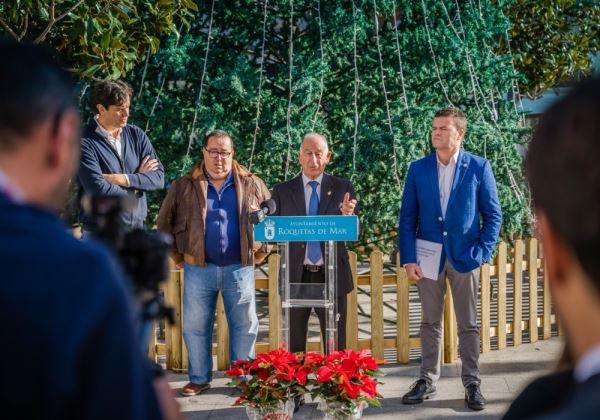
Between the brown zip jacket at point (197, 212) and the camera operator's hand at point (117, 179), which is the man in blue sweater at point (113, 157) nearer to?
the camera operator's hand at point (117, 179)

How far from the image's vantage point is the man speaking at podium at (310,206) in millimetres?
6004

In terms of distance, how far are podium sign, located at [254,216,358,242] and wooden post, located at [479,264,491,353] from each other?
2.25 meters

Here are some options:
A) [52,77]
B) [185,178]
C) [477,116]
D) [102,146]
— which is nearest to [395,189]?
[477,116]

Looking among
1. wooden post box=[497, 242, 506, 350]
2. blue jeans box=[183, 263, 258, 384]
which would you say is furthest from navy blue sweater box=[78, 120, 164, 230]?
wooden post box=[497, 242, 506, 350]

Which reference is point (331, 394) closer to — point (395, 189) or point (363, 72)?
point (395, 189)

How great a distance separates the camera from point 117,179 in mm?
5684

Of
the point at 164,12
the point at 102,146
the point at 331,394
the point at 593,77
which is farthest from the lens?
the point at 164,12

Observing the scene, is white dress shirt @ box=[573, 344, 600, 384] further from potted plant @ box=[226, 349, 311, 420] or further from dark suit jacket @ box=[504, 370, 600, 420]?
potted plant @ box=[226, 349, 311, 420]

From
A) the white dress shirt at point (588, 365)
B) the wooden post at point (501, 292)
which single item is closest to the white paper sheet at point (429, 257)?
the wooden post at point (501, 292)

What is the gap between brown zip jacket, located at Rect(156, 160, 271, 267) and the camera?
6.09 m

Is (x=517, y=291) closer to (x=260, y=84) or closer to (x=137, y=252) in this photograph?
(x=260, y=84)

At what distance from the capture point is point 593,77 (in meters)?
1.23

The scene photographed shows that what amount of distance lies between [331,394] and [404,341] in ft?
8.07

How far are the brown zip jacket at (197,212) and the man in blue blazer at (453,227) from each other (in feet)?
3.53
